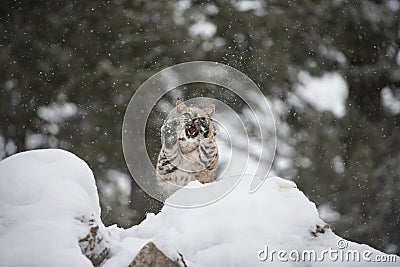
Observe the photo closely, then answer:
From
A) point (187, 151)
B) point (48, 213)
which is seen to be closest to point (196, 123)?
point (187, 151)

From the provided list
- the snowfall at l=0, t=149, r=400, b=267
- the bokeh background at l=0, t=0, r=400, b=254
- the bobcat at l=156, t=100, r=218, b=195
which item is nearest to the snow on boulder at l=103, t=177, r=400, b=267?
the snowfall at l=0, t=149, r=400, b=267

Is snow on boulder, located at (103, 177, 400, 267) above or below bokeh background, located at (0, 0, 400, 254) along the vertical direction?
above

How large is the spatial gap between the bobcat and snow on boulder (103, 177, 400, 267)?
1.54 meters

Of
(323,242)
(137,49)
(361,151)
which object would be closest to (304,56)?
(361,151)

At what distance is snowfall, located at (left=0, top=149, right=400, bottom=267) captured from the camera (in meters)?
2.68

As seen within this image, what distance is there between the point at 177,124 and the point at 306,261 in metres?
2.47

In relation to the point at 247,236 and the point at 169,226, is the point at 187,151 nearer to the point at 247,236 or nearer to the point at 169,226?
the point at 169,226

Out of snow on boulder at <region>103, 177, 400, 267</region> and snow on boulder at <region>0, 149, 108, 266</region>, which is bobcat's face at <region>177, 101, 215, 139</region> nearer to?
snow on boulder at <region>103, 177, 400, 267</region>

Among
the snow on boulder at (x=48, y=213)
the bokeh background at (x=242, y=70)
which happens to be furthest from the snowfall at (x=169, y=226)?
the bokeh background at (x=242, y=70)

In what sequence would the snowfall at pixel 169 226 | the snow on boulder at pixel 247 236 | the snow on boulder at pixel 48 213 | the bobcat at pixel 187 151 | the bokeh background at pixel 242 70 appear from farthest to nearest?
the bokeh background at pixel 242 70 → the bobcat at pixel 187 151 → the snow on boulder at pixel 247 236 → the snowfall at pixel 169 226 → the snow on boulder at pixel 48 213

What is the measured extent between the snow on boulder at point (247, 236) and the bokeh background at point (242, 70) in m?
3.93

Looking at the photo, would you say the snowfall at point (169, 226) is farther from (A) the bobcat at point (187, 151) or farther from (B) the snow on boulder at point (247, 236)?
(A) the bobcat at point (187, 151)

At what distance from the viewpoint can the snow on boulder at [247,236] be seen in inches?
115

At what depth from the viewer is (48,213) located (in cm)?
277
